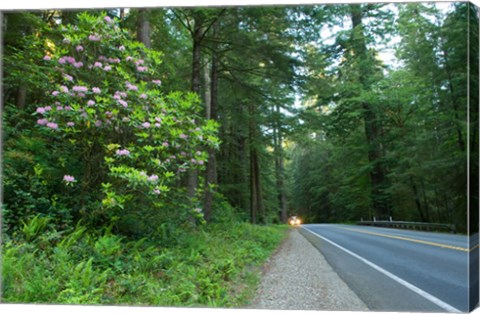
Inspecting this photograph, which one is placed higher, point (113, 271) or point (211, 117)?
point (211, 117)

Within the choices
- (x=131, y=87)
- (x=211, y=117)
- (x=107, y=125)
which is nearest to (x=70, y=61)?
(x=131, y=87)

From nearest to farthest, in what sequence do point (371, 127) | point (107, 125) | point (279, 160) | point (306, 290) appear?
point (306, 290)
point (371, 127)
point (107, 125)
point (279, 160)

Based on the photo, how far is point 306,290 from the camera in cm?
335

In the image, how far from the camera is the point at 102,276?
319 centimetres

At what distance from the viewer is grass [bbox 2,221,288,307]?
3.12 meters

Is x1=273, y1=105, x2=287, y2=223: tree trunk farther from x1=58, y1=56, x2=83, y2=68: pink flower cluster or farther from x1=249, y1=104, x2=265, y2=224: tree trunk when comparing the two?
x1=58, y1=56, x2=83, y2=68: pink flower cluster

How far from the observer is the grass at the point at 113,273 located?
312cm

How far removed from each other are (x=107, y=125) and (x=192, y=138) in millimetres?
1083

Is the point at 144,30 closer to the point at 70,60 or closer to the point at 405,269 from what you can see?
the point at 70,60

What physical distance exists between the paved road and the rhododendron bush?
229cm

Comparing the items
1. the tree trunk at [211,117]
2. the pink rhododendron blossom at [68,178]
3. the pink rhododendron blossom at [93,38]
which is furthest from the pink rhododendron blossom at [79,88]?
the tree trunk at [211,117]

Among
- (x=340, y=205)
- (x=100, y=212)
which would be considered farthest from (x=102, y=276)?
(x=340, y=205)

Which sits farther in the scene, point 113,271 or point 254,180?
point 254,180

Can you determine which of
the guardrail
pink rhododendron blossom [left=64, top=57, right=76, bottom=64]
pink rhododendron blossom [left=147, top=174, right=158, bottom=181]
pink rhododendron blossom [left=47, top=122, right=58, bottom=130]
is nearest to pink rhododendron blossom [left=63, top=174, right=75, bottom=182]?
pink rhododendron blossom [left=47, top=122, right=58, bottom=130]
